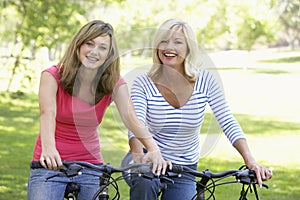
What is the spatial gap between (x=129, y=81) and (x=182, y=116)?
0.38m

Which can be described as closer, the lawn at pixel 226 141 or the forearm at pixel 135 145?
the forearm at pixel 135 145

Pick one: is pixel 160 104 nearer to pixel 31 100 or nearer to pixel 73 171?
pixel 73 171

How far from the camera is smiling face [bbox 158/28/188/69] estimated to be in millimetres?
3621

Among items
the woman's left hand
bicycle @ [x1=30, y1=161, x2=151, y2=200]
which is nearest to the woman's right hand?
bicycle @ [x1=30, y1=161, x2=151, y2=200]

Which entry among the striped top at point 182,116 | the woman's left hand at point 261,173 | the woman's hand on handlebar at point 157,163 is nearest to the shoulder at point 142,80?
the striped top at point 182,116

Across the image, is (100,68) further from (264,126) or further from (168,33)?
(264,126)

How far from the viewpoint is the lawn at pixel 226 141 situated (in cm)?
371

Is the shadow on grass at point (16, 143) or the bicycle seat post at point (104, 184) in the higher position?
the bicycle seat post at point (104, 184)

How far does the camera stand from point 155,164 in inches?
130

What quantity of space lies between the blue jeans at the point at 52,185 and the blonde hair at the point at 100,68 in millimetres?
448

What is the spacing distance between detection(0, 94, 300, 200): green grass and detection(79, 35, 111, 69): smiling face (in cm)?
24

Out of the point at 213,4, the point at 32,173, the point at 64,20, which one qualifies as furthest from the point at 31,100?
the point at 32,173

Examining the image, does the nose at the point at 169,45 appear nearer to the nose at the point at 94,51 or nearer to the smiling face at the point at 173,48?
the smiling face at the point at 173,48

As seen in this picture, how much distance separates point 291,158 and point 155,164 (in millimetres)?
9160
